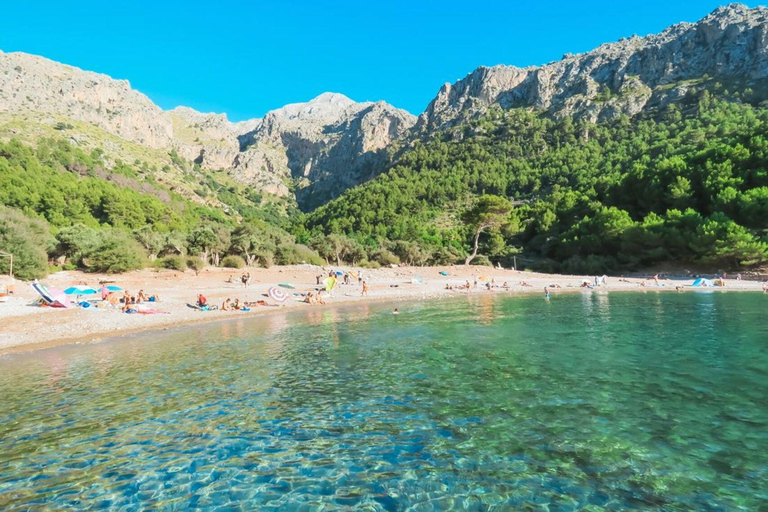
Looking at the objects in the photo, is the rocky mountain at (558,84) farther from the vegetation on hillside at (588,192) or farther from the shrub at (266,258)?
the shrub at (266,258)

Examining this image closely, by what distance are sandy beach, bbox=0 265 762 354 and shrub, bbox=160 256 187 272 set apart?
122cm

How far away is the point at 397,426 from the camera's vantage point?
27.9ft

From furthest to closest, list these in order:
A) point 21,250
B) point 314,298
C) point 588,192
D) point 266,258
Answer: point 588,192, point 266,258, point 314,298, point 21,250

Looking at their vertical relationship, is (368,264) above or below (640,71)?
below

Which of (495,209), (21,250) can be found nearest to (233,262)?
(21,250)

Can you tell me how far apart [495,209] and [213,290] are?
4654cm

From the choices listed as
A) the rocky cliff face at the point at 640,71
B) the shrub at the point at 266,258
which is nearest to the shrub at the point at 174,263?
the shrub at the point at 266,258

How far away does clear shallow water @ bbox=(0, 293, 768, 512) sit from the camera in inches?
236

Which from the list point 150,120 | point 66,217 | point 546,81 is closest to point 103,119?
point 150,120

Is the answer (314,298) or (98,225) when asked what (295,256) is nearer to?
(314,298)

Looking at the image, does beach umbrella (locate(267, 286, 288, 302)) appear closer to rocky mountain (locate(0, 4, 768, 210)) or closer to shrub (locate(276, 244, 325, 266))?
shrub (locate(276, 244, 325, 266))

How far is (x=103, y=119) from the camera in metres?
158

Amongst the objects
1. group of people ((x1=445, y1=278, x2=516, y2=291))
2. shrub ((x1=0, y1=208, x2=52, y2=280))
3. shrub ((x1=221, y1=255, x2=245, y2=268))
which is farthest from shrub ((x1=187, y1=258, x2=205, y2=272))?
group of people ((x1=445, y1=278, x2=516, y2=291))

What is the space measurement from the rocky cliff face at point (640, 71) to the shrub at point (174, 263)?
134 metres
